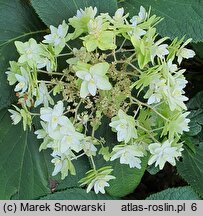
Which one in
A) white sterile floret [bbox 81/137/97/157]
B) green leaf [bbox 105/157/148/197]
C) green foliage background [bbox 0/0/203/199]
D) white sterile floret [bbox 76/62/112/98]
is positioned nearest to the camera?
white sterile floret [bbox 76/62/112/98]

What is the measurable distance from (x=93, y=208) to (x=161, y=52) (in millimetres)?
508

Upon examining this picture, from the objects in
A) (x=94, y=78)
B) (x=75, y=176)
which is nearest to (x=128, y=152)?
(x=94, y=78)

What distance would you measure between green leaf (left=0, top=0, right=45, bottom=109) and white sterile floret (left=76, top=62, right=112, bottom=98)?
0.29 meters

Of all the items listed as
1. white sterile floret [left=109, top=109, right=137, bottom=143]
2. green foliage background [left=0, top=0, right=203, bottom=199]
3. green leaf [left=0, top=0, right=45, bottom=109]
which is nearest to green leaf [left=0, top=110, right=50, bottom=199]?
green foliage background [left=0, top=0, right=203, bottom=199]

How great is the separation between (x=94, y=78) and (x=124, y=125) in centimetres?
11

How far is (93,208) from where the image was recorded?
122 centimetres

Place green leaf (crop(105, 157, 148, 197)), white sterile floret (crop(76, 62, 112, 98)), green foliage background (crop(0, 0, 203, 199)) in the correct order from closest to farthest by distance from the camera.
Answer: white sterile floret (crop(76, 62, 112, 98)), green foliage background (crop(0, 0, 203, 199)), green leaf (crop(105, 157, 148, 197))

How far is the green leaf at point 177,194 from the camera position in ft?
4.04

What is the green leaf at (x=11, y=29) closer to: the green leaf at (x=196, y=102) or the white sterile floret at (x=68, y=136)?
the white sterile floret at (x=68, y=136)

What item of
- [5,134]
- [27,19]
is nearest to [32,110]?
[5,134]

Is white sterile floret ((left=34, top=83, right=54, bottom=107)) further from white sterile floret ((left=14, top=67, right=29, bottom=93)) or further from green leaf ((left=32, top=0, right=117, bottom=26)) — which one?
green leaf ((left=32, top=0, right=117, bottom=26))

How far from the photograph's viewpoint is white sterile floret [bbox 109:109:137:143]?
88 centimetres

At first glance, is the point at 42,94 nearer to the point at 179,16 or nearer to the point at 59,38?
the point at 59,38

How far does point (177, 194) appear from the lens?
4.07 feet
